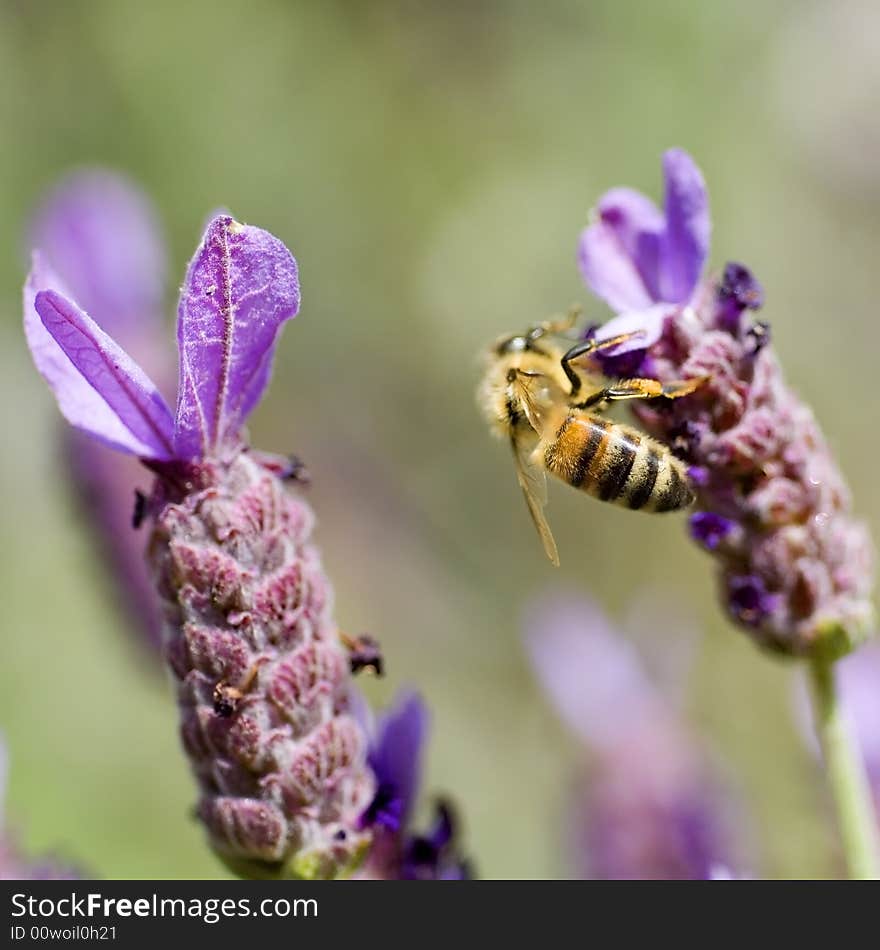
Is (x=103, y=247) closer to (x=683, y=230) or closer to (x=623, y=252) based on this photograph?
→ (x=623, y=252)

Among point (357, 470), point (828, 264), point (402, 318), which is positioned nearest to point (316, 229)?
point (402, 318)

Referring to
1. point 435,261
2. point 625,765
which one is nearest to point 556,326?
point 625,765

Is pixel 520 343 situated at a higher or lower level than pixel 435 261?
higher

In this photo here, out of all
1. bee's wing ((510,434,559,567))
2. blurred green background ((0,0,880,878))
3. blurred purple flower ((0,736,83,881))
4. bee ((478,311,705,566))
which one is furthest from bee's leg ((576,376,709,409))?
blurred green background ((0,0,880,878))

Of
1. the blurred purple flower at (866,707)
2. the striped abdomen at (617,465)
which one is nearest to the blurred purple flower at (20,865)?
the striped abdomen at (617,465)

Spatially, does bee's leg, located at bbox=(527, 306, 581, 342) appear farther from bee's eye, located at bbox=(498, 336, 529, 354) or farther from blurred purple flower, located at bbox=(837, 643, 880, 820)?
blurred purple flower, located at bbox=(837, 643, 880, 820)

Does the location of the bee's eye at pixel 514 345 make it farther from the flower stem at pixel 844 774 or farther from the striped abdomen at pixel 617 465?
the flower stem at pixel 844 774
